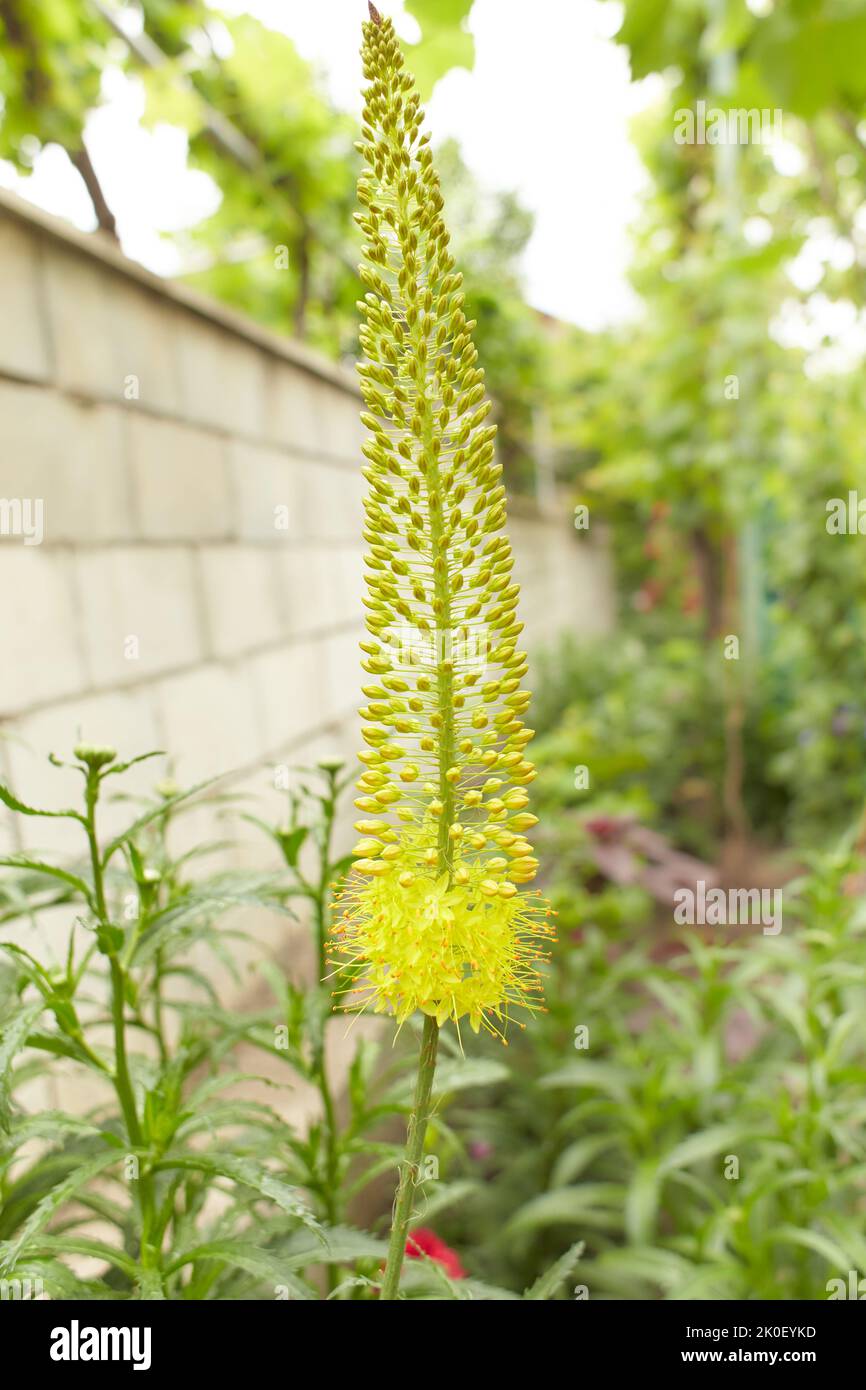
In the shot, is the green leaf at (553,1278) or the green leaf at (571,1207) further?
the green leaf at (571,1207)

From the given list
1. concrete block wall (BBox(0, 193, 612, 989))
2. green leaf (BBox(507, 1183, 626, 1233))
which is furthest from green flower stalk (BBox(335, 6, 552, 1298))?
green leaf (BBox(507, 1183, 626, 1233))

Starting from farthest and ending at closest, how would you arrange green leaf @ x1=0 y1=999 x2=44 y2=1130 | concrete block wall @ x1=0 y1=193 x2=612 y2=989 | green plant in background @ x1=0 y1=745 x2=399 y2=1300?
concrete block wall @ x1=0 y1=193 x2=612 y2=989, green plant in background @ x1=0 y1=745 x2=399 y2=1300, green leaf @ x1=0 y1=999 x2=44 y2=1130

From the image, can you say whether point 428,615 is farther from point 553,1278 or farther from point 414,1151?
point 553,1278

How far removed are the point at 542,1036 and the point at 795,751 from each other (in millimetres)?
3909

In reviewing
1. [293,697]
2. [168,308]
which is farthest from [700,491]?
[168,308]

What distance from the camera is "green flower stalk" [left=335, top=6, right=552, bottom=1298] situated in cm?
64

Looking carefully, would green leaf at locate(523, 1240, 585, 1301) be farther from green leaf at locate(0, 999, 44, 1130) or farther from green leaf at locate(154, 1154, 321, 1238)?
green leaf at locate(0, 999, 44, 1130)

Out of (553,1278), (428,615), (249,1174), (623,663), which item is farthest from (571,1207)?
(623,663)

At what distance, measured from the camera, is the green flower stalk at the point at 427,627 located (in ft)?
2.10

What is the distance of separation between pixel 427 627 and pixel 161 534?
69.1 inches

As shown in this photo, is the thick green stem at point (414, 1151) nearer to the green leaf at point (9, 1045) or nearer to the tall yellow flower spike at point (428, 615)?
the tall yellow flower spike at point (428, 615)

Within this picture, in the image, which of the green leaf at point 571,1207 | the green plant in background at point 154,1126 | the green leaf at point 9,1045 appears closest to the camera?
the green leaf at point 9,1045

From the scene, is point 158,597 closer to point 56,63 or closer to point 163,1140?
point 56,63

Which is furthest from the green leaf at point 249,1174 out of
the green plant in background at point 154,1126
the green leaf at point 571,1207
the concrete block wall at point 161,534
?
the green leaf at point 571,1207
